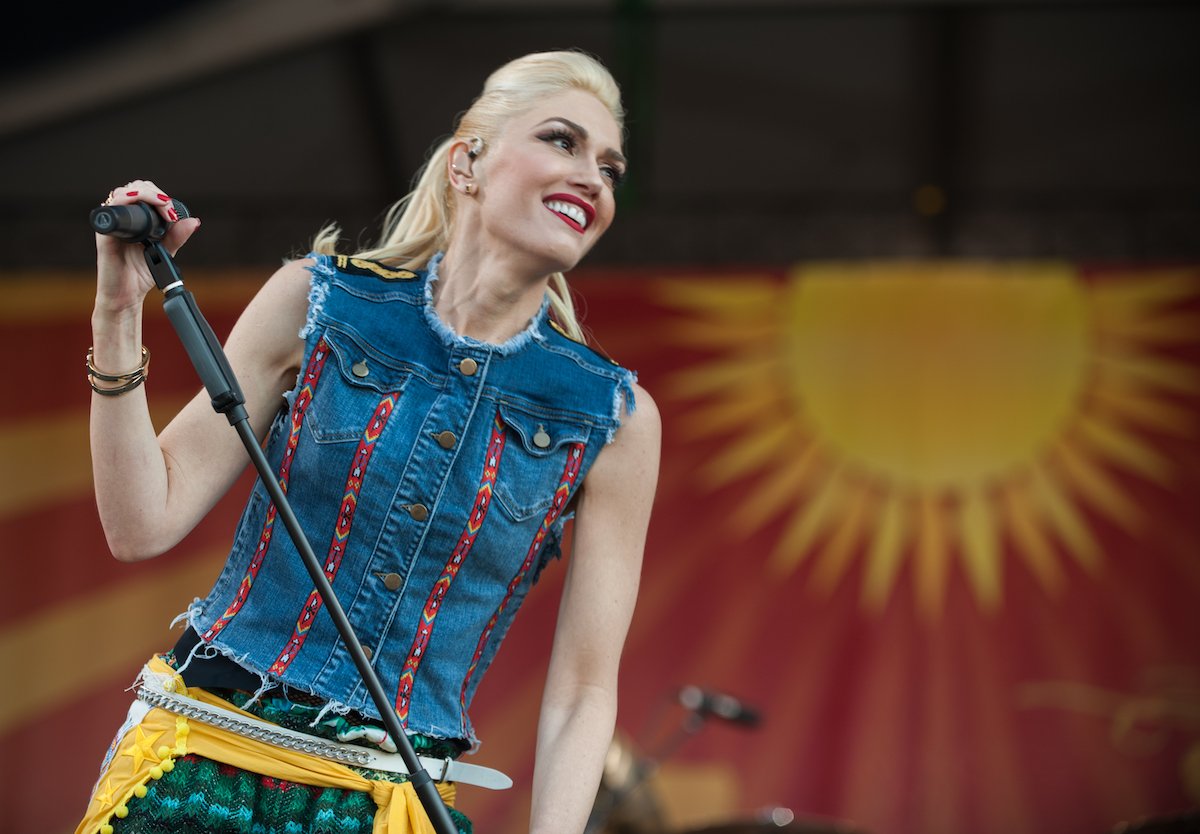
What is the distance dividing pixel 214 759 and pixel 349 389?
1.28 ft

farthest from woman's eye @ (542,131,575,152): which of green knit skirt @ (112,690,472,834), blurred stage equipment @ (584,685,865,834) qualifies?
blurred stage equipment @ (584,685,865,834)

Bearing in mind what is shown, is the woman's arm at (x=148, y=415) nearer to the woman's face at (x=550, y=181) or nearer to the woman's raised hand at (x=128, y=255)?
the woman's raised hand at (x=128, y=255)

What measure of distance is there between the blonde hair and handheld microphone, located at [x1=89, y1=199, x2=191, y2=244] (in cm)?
36

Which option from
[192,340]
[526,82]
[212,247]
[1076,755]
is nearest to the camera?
[192,340]

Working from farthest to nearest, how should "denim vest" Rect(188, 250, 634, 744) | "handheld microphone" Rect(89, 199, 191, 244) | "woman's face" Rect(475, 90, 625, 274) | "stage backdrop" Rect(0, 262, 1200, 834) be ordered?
1. "stage backdrop" Rect(0, 262, 1200, 834)
2. "woman's face" Rect(475, 90, 625, 274)
3. "denim vest" Rect(188, 250, 634, 744)
4. "handheld microphone" Rect(89, 199, 191, 244)

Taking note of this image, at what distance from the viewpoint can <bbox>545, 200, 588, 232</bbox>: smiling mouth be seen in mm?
1467

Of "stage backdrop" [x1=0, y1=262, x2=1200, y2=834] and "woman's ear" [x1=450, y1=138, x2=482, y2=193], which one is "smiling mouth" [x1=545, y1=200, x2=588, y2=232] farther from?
"stage backdrop" [x1=0, y1=262, x2=1200, y2=834]

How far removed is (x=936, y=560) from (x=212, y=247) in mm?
3660

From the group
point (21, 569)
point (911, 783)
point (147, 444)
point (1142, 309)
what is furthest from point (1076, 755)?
point (147, 444)

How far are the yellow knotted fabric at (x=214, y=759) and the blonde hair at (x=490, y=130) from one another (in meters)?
0.56

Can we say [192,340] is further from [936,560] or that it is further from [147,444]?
[936,560]

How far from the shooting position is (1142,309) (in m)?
5.61

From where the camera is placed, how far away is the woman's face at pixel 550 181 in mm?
1455

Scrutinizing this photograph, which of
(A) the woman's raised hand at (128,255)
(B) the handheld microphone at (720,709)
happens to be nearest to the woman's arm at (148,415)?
(A) the woman's raised hand at (128,255)
